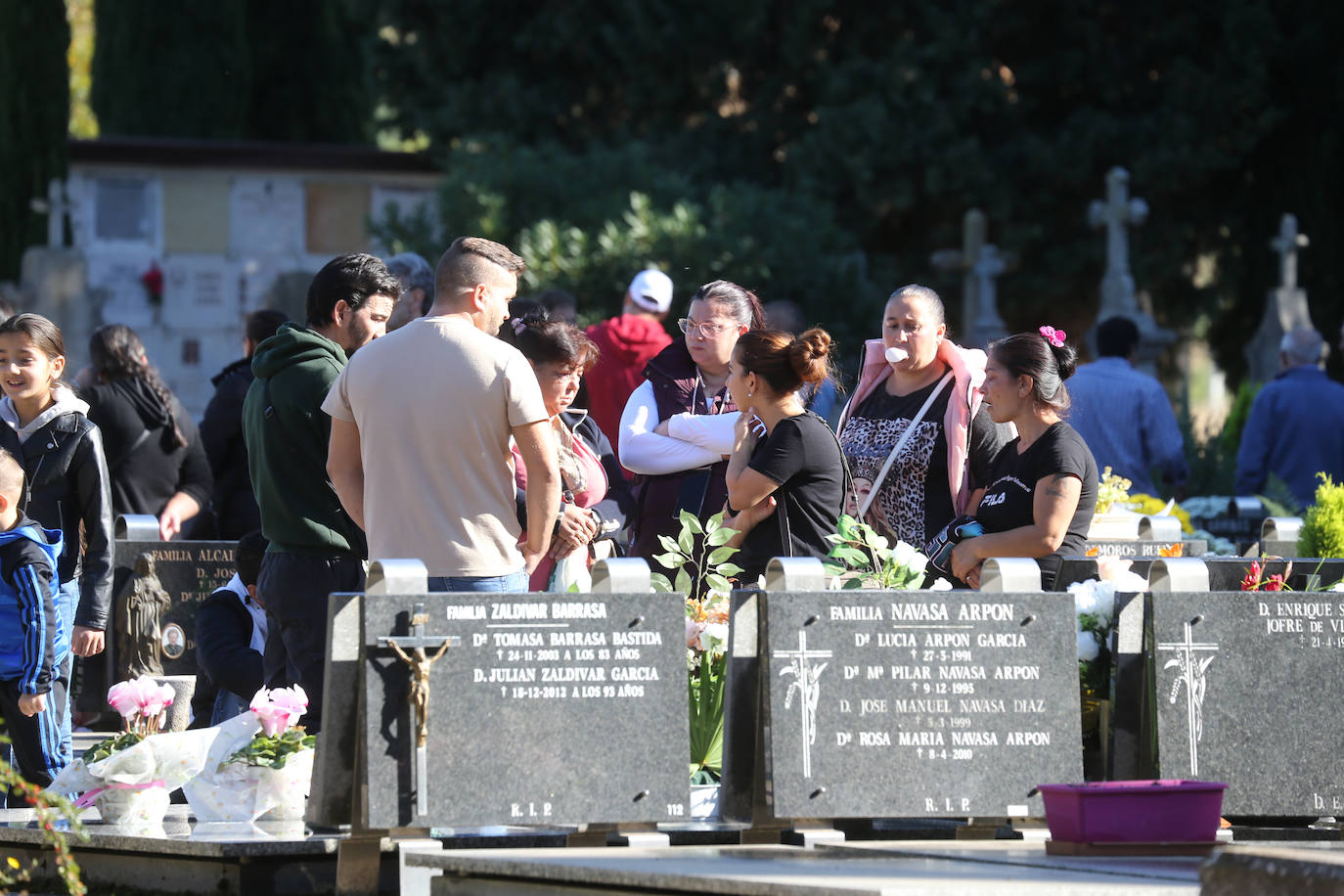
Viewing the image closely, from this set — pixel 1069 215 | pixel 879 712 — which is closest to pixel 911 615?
pixel 879 712

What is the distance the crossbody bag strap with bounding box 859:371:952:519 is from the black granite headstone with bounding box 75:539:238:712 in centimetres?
293

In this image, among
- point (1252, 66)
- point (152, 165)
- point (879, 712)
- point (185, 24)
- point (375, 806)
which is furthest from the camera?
point (185, 24)

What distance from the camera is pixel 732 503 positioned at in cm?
554

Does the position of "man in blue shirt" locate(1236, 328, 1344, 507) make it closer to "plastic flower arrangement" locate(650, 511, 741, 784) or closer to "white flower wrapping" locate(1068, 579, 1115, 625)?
"white flower wrapping" locate(1068, 579, 1115, 625)

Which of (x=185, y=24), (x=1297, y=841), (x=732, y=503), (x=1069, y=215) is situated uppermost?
(x=185, y=24)

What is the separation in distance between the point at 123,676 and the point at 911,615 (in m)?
4.43

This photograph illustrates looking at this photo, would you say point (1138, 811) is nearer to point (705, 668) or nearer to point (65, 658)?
point (705, 668)

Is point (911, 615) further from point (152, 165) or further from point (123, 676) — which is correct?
point (152, 165)

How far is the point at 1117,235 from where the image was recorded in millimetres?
19750

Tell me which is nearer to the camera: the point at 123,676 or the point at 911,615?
the point at 911,615

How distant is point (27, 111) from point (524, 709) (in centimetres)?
2455

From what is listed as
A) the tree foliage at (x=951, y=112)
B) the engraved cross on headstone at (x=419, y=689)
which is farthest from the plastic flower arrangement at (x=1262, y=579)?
the tree foliage at (x=951, y=112)

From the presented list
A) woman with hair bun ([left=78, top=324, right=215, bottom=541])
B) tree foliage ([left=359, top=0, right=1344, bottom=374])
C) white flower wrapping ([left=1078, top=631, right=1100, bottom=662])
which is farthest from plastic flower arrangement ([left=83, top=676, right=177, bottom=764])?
tree foliage ([left=359, top=0, right=1344, bottom=374])

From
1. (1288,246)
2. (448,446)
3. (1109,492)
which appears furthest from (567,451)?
(1288,246)
